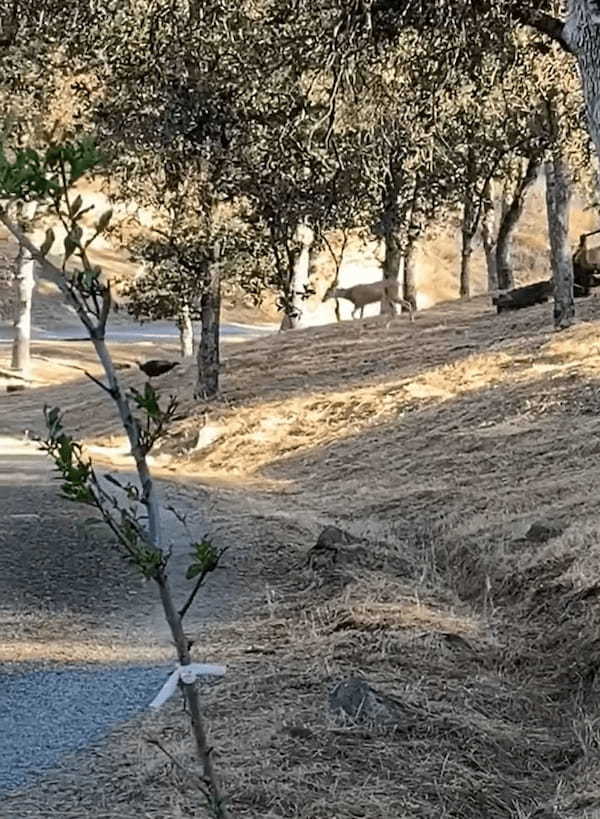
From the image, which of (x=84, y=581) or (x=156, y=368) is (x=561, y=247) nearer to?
(x=156, y=368)

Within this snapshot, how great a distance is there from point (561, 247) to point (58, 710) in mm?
12391

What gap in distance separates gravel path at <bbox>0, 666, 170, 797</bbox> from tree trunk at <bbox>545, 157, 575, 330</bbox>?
37.0 ft

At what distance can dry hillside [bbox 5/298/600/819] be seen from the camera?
4.46m

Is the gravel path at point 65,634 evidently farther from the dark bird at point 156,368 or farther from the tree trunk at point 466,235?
the tree trunk at point 466,235

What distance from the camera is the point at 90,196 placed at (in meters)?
37.9

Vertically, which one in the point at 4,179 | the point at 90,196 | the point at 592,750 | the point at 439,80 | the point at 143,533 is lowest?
A: the point at 592,750

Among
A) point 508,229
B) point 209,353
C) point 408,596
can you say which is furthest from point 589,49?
point 508,229

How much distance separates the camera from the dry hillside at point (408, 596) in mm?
4461

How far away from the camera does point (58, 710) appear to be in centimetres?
543

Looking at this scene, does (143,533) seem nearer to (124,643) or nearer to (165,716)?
(165,716)

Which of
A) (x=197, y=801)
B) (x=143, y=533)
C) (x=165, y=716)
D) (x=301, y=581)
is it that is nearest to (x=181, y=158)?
(x=301, y=581)

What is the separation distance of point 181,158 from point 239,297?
537cm

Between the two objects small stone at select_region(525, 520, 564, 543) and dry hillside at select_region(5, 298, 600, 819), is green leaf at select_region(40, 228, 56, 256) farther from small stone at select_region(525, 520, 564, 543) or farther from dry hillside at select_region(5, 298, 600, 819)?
small stone at select_region(525, 520, 564, 543)

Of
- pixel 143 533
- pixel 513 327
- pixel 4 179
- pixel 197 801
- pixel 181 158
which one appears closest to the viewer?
pixel 4 179
